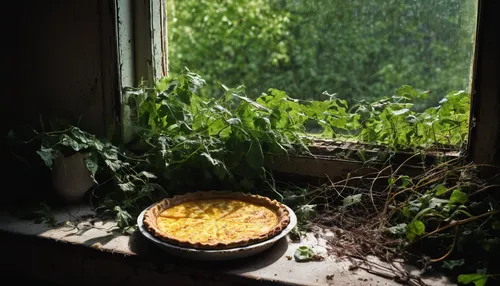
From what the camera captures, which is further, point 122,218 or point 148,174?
point 148,174

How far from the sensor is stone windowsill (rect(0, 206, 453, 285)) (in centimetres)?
129

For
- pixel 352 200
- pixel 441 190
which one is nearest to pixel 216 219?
pixel 352 200

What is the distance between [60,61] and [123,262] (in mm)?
848

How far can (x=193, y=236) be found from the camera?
1396 millimetres

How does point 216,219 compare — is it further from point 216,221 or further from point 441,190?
point 441,190

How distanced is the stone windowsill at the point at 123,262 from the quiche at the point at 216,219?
0.07 meters

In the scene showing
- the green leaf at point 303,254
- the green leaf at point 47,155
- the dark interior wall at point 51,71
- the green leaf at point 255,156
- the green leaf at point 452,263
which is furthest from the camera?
the dark interior wall at point 51,71

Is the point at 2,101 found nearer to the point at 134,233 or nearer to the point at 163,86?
the point at 163,86

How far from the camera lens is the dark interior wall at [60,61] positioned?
1.80m

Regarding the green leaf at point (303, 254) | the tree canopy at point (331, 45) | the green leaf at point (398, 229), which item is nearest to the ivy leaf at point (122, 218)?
the green leaf at point (303, 254)

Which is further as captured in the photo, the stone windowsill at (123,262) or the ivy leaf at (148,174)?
the ivy leaf at (148,174)

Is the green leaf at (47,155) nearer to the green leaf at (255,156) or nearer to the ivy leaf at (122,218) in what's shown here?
the ivy leaf at (122,218)

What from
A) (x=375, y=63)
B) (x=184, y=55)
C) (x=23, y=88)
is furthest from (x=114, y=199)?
(x=184, y=55)

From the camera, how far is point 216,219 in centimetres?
152
